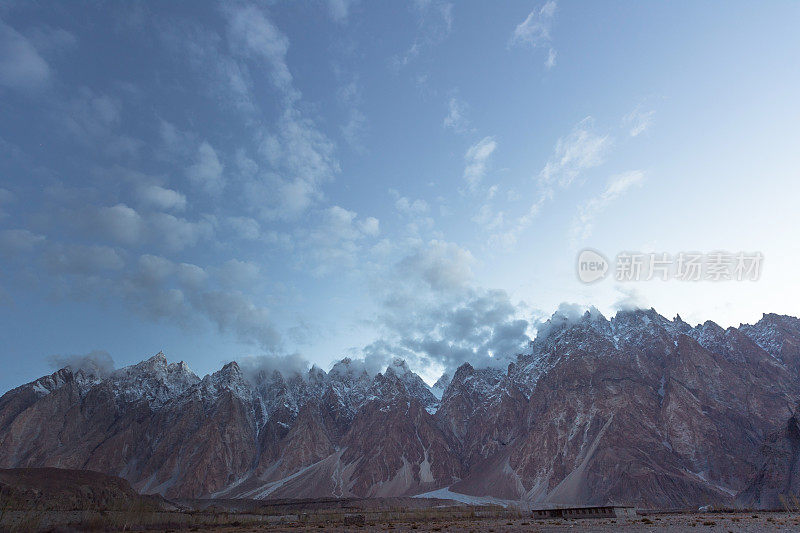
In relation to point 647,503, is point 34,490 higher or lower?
higher

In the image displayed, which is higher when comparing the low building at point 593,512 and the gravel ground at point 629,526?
the gravel ground at point 629,526

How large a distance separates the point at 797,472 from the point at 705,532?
396ft

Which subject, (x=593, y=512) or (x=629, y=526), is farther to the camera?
(x=593, y=512)

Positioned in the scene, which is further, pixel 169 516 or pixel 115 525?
pixel 169 516

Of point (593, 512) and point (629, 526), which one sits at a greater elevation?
point (629, 526)

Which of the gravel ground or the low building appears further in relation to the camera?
the low building

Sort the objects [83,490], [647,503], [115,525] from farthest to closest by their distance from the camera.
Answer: [647,503] → [83,490] → [115,525]

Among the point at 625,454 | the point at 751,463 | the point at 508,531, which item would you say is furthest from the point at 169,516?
the point at 751,463

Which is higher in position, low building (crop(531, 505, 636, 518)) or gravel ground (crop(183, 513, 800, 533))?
gravel ground (crop(183, 513, 800, 533))

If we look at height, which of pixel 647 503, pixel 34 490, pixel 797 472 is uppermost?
pixel 34 490

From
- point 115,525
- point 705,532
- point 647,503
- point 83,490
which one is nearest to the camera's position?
point 705,532

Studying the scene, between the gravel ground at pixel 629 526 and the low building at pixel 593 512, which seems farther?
the low building at pixel 593 512

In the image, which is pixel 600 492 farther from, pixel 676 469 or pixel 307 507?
pixel 307 507

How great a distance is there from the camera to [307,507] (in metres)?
191
